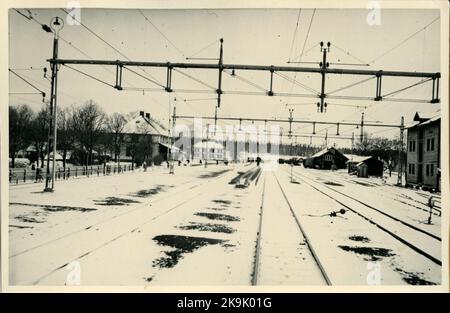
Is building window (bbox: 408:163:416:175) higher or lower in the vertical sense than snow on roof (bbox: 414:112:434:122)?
lower

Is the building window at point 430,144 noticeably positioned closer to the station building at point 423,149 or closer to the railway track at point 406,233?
the station building at point 423,149

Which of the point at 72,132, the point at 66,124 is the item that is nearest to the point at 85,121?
the point at 72,132

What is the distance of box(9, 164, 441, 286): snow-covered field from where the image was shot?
676 centimetres

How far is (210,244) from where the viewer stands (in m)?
8.75

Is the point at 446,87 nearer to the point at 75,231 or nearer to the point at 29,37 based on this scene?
the point at 75,231

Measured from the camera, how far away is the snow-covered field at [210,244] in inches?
266

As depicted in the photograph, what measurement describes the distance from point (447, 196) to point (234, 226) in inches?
239

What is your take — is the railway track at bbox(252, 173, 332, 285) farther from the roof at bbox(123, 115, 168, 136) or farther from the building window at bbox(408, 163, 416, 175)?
the roof at bbox(123, 115, 168, 136)

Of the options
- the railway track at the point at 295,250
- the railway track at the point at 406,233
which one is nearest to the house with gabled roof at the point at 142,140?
the railway track at the point at 295,250

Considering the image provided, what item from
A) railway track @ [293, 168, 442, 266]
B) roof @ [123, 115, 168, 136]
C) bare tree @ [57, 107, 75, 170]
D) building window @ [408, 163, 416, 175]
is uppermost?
roof @ [123, 115, 168, 136]

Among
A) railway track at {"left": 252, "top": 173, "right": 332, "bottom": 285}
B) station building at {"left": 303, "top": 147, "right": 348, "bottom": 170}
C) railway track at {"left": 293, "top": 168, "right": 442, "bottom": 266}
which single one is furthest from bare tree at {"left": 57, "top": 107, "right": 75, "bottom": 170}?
station building at {"left": 303, "top": 147, "right": 348, "bottom": 170}

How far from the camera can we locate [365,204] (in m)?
16.9

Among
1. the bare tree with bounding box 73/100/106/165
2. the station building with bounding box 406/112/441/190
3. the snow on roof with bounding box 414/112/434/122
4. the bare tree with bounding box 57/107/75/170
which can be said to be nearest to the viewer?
the station building with bounding box 406/112/441/190

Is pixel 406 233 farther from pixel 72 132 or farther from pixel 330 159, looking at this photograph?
pixel 330 159
